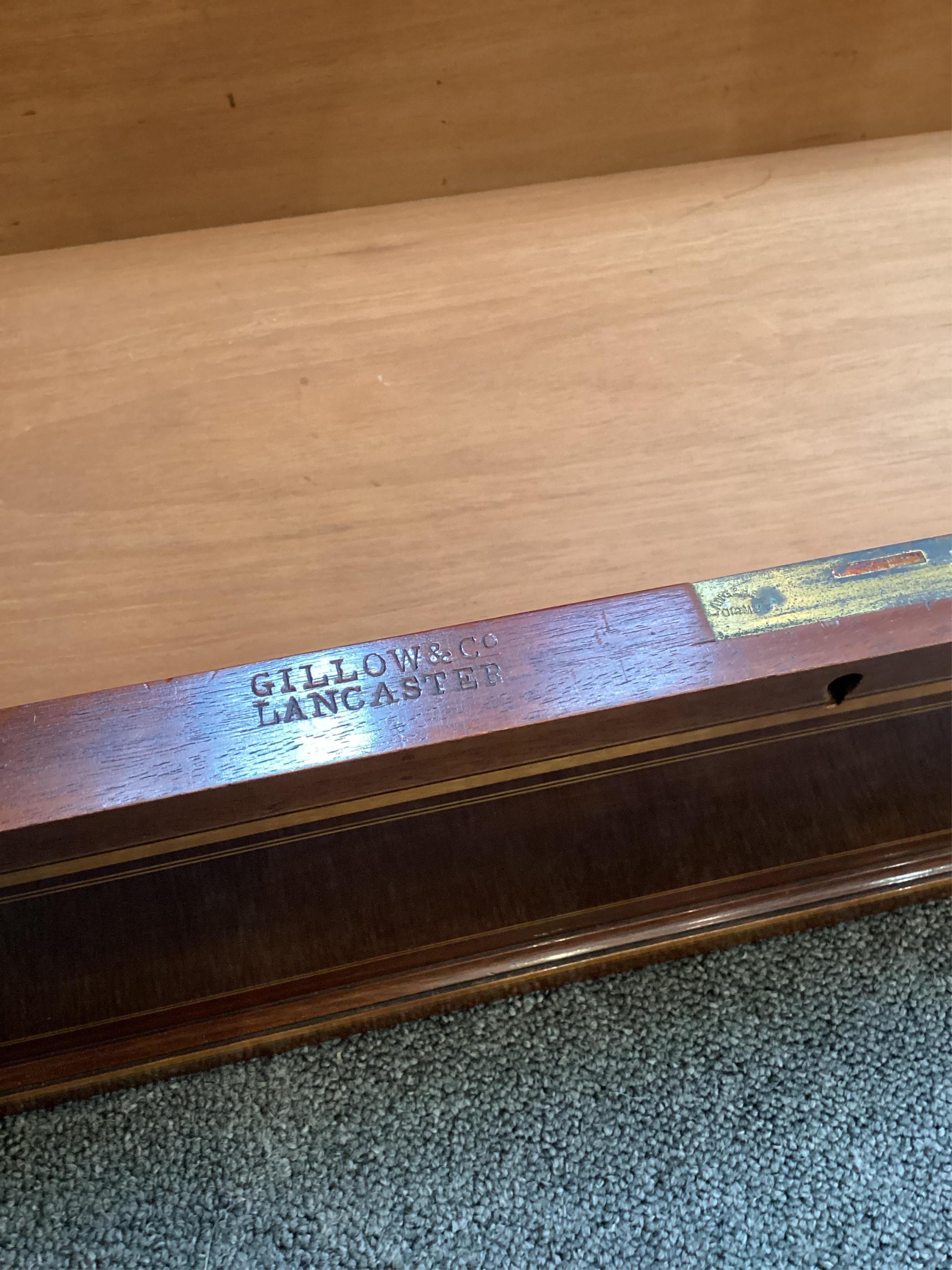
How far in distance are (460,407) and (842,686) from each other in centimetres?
47

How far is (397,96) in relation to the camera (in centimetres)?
105

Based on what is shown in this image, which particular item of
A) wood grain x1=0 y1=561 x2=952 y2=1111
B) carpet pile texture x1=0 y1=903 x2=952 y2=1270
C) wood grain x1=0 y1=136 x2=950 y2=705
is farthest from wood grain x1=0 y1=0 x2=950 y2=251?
carpet pile texture x1=0 y1=903 x2=952 y2=1270

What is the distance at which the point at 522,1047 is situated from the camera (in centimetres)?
98

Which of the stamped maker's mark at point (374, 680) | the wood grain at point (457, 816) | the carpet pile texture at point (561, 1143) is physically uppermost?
the stamped maker's mark at point (374, 680)

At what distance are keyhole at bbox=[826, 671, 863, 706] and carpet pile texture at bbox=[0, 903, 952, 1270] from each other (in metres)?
0.41

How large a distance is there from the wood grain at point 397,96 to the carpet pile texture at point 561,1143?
0.83m

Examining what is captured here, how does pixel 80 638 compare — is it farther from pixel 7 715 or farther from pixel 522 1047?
pixel 522 1047

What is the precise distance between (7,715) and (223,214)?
0.68 metres

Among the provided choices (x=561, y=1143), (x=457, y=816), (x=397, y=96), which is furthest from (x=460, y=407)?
(x=561, y=1143)

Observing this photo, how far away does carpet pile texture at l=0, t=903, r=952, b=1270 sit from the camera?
91 cm

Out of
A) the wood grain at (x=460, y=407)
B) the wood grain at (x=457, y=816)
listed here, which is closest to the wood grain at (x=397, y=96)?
the wood grain at (x=460, y=407)

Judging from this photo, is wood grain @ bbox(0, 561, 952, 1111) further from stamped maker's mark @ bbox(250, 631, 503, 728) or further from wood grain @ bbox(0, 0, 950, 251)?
wood grain @ bbox(0, 0, 950, 251)

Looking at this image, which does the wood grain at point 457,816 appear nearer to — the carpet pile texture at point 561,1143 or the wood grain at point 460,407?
the carpet pile texture at point 561,1143

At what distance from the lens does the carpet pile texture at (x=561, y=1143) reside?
911 millimetres
